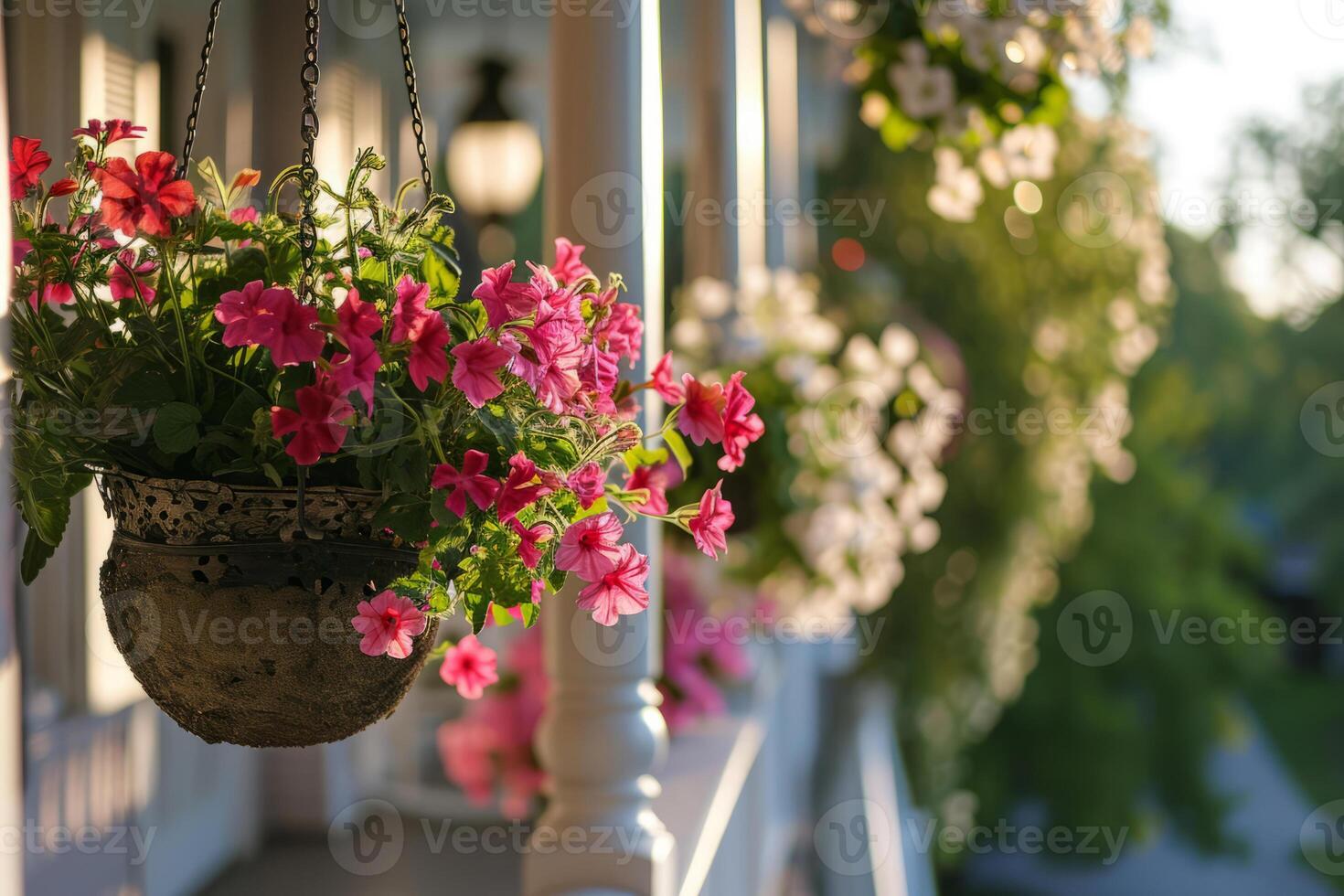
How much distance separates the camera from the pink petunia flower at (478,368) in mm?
626

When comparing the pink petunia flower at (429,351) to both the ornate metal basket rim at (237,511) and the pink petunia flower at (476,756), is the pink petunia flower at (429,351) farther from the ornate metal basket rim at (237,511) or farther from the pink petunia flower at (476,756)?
the pink petunia flower at (476,756)

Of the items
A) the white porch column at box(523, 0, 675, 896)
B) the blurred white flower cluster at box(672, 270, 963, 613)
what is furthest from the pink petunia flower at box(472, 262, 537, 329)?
the blurred white flower cluster at box(672, 270, 963, 613)

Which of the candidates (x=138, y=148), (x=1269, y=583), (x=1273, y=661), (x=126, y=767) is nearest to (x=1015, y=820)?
(x=1273, y=661)

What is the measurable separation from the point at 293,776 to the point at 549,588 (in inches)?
96.8

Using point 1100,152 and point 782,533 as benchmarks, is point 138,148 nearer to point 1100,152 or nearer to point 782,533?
point 782,533

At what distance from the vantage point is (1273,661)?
6.73 meters

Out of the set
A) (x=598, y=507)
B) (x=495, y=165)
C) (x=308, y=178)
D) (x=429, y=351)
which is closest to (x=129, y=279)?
(x=308, y=178)

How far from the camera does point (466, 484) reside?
0.63 m

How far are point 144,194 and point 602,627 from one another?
761mm

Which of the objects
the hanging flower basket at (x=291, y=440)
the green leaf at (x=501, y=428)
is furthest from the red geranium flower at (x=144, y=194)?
the green leaf at (x=501, y=428)

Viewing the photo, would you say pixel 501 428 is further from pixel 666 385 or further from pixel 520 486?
pixel 666 385

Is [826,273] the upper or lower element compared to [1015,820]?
upper

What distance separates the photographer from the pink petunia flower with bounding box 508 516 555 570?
68 cm

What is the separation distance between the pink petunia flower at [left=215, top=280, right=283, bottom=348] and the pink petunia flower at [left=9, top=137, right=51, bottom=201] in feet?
0.62
